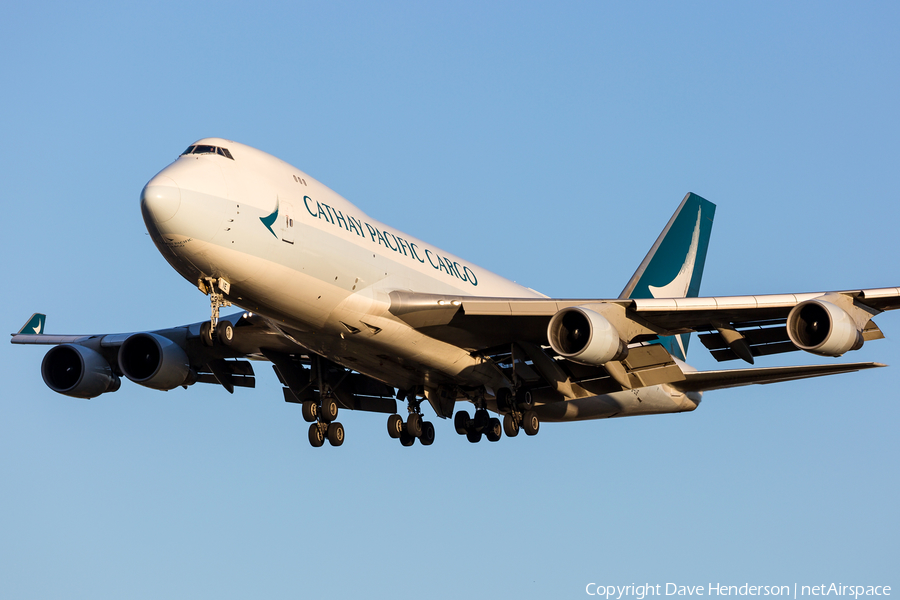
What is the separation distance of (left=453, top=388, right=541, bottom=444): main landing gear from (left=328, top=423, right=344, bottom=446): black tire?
3325mm

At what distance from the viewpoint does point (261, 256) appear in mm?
20344

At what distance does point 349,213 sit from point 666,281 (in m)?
14.3

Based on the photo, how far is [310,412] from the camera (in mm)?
26328

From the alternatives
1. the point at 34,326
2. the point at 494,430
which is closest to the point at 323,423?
the point at 494,430

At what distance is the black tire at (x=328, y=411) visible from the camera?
26234 mm

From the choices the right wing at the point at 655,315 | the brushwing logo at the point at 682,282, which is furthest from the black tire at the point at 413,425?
the brushwing logo at the point at 682,282

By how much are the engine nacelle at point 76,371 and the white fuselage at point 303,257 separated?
8.24m

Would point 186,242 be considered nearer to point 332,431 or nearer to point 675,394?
point 332,431

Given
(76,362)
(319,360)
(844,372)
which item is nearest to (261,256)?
(319,360)

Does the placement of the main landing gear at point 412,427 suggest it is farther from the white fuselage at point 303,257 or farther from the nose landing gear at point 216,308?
the nose landing gear at point 216,308

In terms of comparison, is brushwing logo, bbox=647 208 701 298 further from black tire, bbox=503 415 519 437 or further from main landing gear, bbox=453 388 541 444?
black tire, bbox=503 415 519 437

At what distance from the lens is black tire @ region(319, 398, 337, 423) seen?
26234 millimetres

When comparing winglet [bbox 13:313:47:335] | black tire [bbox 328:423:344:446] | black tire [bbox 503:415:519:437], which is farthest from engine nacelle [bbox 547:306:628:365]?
winglet [bbox 13:313:47:335]

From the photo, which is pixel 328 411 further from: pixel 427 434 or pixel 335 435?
pixel 427 434
